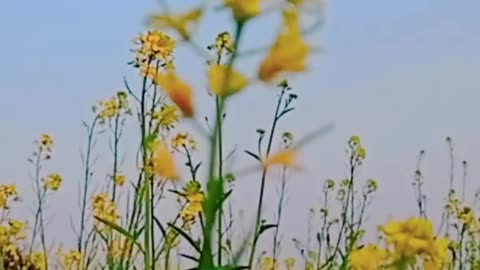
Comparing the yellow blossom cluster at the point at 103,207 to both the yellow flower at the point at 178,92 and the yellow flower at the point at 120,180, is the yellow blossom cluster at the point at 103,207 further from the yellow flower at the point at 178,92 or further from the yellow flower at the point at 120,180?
the yellow flower at the point at 178,92

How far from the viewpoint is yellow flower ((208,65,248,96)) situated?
627 millimetres

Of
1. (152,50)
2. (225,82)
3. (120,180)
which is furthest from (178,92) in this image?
(120,180)

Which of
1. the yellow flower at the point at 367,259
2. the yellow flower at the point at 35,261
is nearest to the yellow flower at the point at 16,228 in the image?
the yellow flower at the point at 35,261

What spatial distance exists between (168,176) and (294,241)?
13.6 ft

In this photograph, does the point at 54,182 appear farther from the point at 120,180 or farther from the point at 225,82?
the point at 225,82

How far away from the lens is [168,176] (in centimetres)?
66

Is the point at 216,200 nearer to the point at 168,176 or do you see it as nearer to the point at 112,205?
the point at 168,176

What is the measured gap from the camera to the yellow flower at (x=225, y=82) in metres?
0.63

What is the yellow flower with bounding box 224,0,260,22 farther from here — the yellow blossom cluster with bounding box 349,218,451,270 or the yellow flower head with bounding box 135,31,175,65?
the yellow flower head with bounding box 135,31,175,65

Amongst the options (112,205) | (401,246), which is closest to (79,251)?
(112,205)

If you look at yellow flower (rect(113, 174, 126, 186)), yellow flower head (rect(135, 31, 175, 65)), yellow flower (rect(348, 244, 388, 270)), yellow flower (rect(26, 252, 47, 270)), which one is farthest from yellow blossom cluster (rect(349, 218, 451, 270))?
yellow flower (rect(26, 252, 47, 270))

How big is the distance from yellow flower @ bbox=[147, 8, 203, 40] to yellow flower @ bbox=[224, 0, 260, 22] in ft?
0.10

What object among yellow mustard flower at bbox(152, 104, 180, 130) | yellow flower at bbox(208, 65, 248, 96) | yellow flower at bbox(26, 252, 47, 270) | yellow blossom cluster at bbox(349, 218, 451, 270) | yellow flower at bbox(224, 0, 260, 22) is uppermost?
yellow flower at bbox(26, 252, 47, 270)

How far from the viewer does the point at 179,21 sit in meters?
0.66
